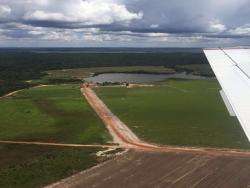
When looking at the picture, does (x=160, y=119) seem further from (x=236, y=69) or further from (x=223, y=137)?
(x=236, y=69)

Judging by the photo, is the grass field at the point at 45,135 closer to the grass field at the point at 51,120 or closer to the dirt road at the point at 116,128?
the grass field at the point at 51,120

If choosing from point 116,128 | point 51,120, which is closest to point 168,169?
point 116,128

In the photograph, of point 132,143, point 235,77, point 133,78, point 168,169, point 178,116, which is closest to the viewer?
point 235,77

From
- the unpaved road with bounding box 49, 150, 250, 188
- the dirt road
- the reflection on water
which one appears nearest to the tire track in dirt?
the dirt road

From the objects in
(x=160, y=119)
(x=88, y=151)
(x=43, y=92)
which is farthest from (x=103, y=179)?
(x=43, y=92)

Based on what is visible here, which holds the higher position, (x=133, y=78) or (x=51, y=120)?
(x=51, y=120)

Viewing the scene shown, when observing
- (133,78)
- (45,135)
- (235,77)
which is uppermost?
(235,77)

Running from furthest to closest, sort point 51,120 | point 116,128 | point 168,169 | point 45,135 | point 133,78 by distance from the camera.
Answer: point 133,78
point 51,120
point 116,128
point 45,135
point 168,169

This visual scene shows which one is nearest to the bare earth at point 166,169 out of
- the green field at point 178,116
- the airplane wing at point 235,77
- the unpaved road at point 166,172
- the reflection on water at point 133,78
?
the unpaved road at point 166,172

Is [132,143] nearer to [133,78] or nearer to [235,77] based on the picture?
[235,77]
